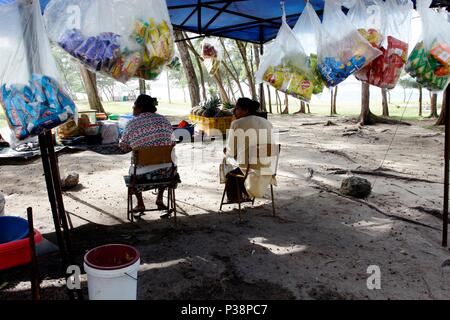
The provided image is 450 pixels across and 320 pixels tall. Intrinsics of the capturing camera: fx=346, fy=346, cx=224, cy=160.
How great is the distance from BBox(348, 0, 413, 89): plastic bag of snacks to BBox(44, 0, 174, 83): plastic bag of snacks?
6.14 feet

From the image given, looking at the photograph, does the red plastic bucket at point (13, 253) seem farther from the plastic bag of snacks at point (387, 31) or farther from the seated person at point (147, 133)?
the plastic bag of snacks at point (387, 31)

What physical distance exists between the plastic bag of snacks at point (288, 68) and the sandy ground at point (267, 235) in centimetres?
145

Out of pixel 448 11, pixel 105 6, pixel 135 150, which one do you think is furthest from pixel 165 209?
pixel 448 11

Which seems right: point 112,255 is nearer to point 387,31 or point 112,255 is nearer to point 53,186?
point 53,186

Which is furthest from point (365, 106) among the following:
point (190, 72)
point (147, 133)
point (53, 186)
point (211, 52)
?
point (53, 186)

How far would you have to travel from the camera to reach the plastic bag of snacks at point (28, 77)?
1.84 metres

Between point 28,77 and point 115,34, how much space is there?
70cm

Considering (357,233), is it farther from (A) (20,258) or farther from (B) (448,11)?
(A) (20,258)

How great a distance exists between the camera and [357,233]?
3.49 metres

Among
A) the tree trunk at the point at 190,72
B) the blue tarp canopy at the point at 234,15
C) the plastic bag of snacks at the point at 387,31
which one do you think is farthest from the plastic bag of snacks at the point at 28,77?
the tree trunk at the point at 190,72

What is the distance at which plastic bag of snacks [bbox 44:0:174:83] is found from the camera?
223 centimetres

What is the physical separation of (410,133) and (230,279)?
9.81 meters

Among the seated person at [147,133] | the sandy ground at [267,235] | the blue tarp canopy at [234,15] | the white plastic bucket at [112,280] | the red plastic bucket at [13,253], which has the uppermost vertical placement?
the blue tarp canopy at [234,15]

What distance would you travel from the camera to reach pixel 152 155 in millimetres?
3434
